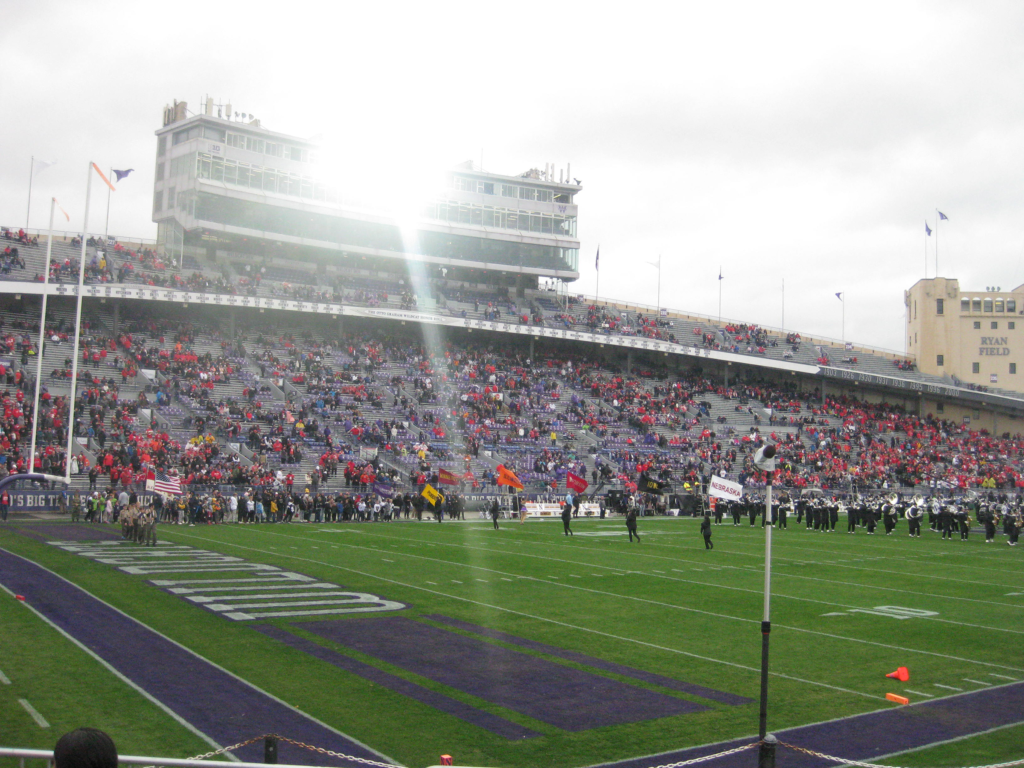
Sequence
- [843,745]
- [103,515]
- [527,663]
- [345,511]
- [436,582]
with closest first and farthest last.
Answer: [843,745], [527,663], [436,582], [103,515], [345,511]

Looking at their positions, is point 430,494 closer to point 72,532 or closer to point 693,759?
point 72,532

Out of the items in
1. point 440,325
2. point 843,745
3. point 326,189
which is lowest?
point 843,745

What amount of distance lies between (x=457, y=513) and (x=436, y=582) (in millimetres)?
20744

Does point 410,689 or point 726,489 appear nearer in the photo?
point 410,689

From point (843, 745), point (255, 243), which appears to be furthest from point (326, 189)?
point (843, 745)

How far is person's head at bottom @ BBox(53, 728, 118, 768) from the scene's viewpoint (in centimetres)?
366

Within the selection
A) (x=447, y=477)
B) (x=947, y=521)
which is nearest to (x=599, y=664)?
(x=947, y=521)

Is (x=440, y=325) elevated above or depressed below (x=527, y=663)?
above

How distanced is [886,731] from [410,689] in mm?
5537

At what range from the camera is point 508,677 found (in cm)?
1236

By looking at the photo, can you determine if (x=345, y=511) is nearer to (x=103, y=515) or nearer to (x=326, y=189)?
(x=103, y=515)

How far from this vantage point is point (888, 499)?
3956 cm

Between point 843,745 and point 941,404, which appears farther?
point 941,404

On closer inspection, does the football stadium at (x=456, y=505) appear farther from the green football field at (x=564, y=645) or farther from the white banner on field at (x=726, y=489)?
the white banner on field at (x=726, y=489)
